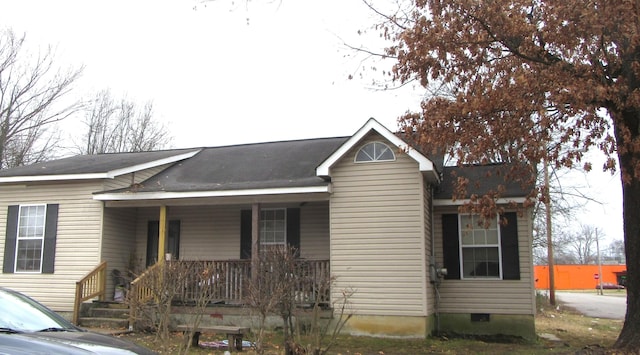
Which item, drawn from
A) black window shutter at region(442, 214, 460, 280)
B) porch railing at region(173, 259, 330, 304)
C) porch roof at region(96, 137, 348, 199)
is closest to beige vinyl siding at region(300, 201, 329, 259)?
porch roof at region(96, 137, 348, 199)

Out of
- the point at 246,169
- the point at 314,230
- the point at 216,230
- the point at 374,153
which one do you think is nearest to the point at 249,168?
the point at 246,169

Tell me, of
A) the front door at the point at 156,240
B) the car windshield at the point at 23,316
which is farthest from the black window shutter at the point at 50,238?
the car windshield at the point at 23,316

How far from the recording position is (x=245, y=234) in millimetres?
14539

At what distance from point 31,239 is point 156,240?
3.13 metres

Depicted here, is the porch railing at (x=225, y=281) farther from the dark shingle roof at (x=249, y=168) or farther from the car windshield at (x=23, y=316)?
the car windshield at (x=23, y=316)

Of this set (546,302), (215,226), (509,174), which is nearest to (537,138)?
(509,174)

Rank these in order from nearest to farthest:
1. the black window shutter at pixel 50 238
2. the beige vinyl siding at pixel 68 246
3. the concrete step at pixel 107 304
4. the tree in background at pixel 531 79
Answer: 1. the tree in background at pixel 531 79
2. the concrete step at pixel 107 304
3. the beige vinyl siding at pixel 68 246
4. the black window shutter at pixel 50 238

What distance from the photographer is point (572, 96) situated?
8641mm

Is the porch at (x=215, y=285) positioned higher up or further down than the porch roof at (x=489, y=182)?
further down

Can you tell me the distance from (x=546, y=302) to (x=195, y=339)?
1996 centimetres

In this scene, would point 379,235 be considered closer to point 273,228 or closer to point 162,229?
point 273,228

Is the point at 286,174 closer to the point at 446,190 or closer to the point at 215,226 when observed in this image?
the point at 215,226

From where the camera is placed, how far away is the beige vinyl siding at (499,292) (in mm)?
12422

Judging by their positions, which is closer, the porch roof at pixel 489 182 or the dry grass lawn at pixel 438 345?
the dry grass lawn at pixel 438 345
